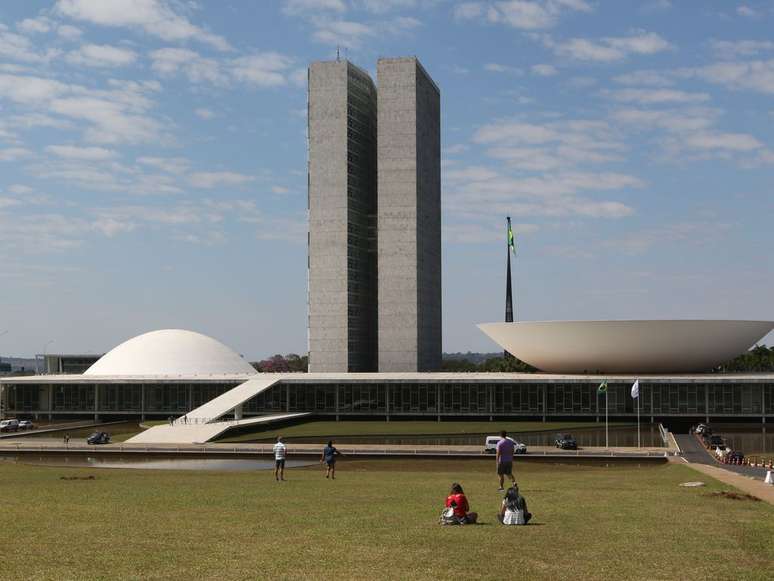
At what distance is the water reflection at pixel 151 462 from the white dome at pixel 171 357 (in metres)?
47.7

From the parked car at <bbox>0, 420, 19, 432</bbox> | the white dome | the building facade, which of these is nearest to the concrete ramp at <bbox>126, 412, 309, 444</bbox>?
the parked car at <bbox>0, 420, 19, 432</bbox>

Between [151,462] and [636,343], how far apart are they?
50.1 metres

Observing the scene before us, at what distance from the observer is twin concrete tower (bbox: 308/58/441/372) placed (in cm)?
11556

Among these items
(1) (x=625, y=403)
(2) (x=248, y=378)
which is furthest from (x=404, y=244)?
(1) (x=625, y=403)

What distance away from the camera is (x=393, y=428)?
8138 centimetres

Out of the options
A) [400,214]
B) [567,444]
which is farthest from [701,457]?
[400,214]

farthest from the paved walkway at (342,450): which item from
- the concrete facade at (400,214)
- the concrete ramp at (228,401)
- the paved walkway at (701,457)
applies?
the concrete facade at (400,214)

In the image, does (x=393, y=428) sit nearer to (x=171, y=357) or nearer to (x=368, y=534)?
(x=171, y=357)

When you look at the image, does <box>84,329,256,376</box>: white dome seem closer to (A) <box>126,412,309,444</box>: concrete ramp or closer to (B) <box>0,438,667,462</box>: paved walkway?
(A) <box>126,412,309,444</box>: concrete ramp

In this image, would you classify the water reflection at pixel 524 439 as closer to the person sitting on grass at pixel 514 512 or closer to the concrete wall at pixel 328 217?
the concrete wall at pixel 328 217

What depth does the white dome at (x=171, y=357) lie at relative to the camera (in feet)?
352

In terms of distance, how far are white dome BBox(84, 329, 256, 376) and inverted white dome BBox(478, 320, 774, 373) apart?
36.2 metres

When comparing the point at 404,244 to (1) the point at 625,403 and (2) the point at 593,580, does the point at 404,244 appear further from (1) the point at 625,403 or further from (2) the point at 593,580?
(2) the point at 593,580

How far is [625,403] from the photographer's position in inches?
3551
